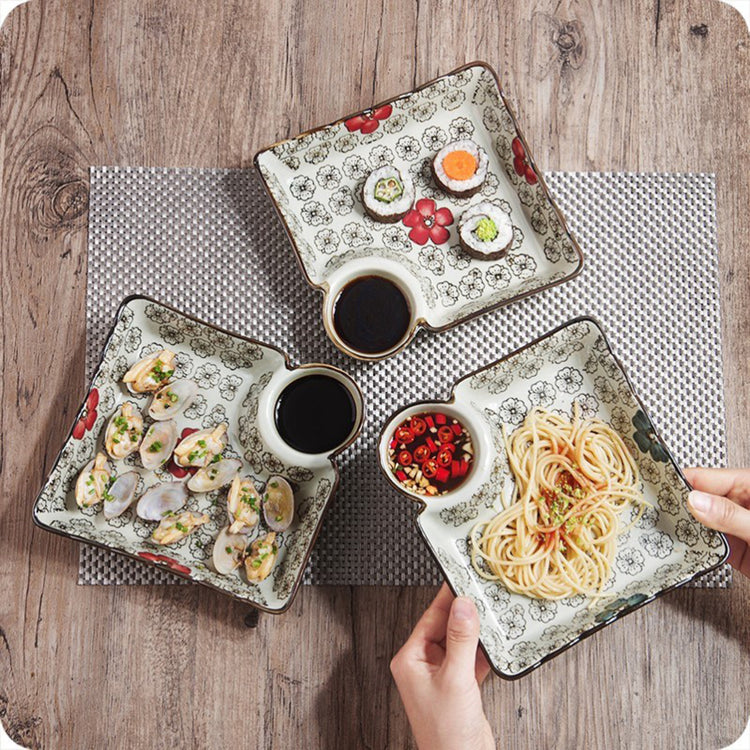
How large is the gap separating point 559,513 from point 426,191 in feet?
3.25

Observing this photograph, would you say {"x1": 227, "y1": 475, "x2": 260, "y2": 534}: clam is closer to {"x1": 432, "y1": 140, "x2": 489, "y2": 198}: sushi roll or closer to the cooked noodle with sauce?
the cooked noodle with sauce

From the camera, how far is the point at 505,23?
217cm

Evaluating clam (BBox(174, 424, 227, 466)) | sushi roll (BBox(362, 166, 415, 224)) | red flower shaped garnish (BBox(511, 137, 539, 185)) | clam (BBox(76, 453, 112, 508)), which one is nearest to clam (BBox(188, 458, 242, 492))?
clam (BBox(174, 424, 227, 466))

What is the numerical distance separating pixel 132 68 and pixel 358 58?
69cm

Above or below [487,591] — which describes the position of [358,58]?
above

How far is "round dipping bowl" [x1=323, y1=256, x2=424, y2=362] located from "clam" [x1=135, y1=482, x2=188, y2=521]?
1.98 feet

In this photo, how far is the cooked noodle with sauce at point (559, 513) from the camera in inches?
73.0

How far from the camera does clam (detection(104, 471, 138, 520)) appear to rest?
1897mm

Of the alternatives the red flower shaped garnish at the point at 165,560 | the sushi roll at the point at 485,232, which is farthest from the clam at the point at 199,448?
the sushi roll at the point at 485,232

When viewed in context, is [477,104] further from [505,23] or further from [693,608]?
[693,608]

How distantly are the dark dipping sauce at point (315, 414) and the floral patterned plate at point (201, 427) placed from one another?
2 cm

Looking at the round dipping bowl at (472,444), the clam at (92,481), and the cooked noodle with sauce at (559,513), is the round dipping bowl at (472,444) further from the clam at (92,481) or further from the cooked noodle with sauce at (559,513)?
the clam at (92,481)

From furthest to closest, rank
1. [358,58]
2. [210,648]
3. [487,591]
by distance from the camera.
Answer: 1. [358,58]
2. [210,648]
3. [487,591]

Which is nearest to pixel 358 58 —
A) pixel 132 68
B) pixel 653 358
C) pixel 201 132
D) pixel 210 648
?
pixel 201 132
